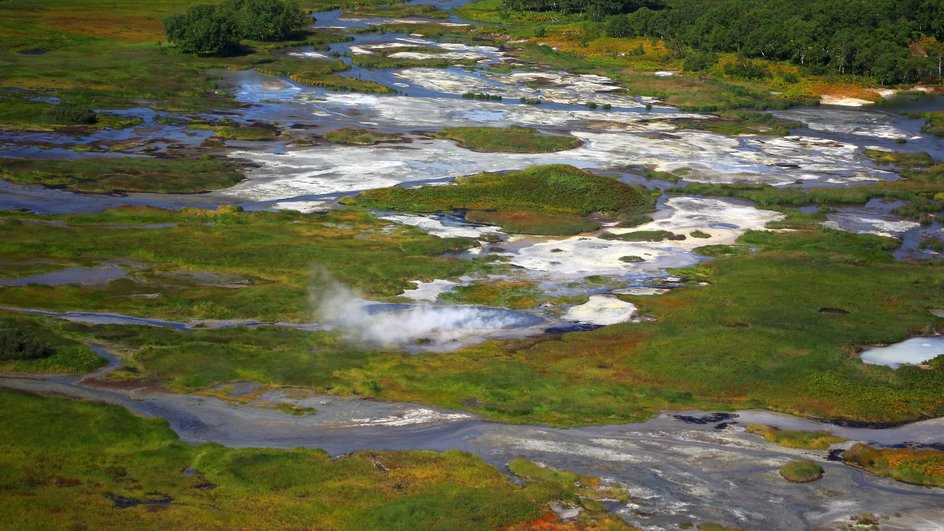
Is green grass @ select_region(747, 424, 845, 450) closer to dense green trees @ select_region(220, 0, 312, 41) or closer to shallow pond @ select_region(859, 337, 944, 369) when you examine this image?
shallow pond @ select_region(859, 337, 944, 369)

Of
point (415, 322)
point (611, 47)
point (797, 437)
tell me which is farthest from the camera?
point (611, 47)

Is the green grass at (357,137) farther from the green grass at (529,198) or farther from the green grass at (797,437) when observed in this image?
the green grass at (797,437)

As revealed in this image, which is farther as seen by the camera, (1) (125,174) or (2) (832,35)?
(2) (832,35)

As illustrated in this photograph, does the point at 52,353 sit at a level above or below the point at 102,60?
below

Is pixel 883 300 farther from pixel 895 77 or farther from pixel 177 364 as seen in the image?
pixel 895 77

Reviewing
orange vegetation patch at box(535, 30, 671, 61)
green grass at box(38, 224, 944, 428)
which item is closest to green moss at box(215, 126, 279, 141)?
green grass at box(38, 224, 944, 428)

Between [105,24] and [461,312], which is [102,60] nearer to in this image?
[105,24]

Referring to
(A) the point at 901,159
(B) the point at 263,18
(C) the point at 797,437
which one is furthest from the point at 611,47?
(C) the point at 797,437
